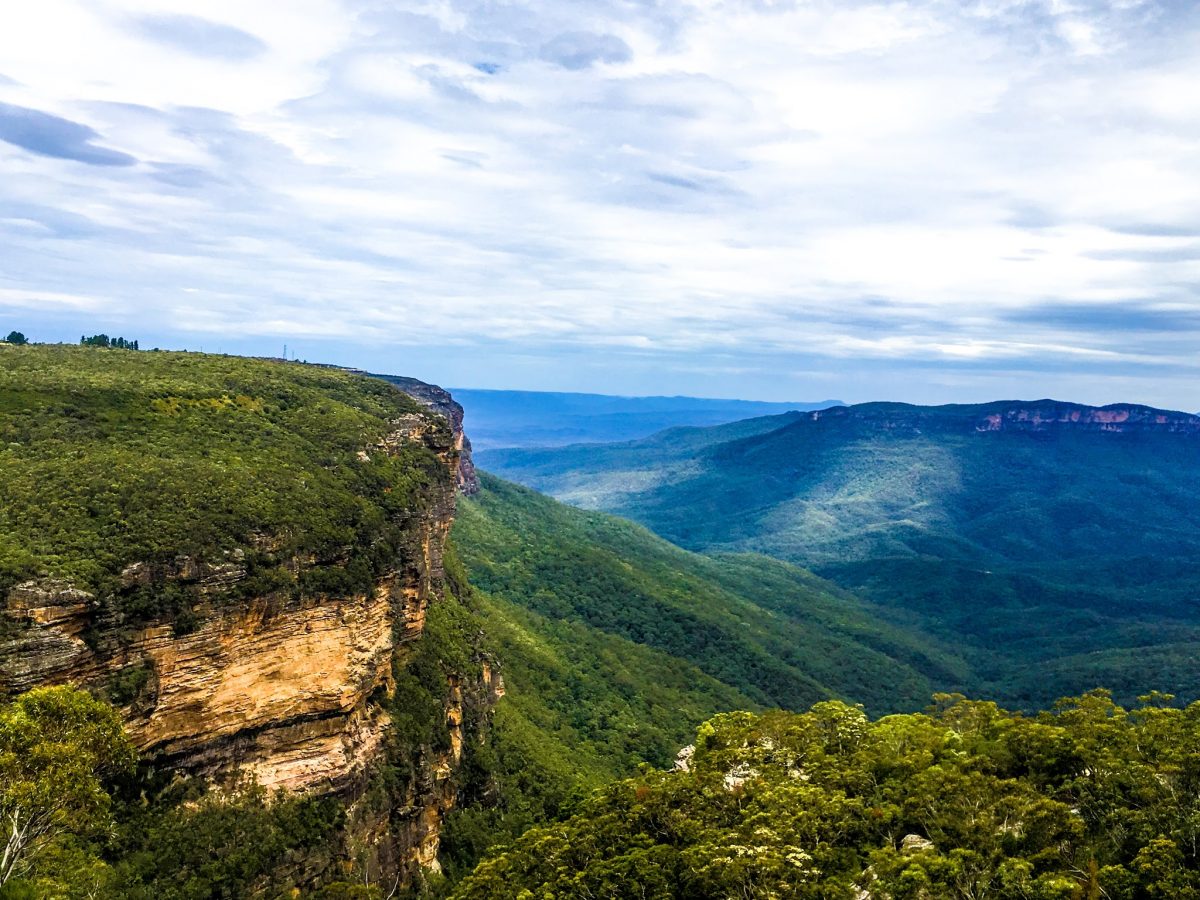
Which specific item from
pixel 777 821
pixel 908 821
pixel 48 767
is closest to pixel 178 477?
pixel 48 767

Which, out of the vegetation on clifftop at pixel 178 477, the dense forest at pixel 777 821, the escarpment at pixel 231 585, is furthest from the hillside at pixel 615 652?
the vegetation on clifftop at pixel 178 477

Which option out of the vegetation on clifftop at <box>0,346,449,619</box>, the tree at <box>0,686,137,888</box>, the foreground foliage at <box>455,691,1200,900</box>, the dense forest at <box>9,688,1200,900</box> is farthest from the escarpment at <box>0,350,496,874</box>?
the foreground foliage at <box>455,691,1200,900</box>

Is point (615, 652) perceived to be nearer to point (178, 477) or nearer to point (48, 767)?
point (178, 477)

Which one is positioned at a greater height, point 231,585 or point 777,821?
point 231,585

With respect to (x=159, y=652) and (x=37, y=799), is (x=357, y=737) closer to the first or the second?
(x=159, y=652)

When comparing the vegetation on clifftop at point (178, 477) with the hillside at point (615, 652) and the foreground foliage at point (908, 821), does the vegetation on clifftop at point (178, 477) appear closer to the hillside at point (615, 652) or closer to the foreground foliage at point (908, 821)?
the foreground foliage at point (908, 821)

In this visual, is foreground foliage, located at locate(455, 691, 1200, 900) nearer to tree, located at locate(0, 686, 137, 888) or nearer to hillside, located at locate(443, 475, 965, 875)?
tree, located at locate(0, 686, 137, 888)

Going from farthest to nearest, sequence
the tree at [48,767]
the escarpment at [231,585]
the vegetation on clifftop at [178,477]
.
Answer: the vegetation on clifftop at [178,477]
the escarpment at [231,585]
the tree at [48,767]
